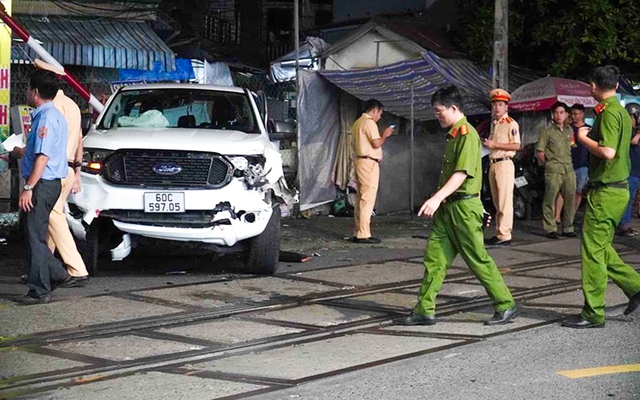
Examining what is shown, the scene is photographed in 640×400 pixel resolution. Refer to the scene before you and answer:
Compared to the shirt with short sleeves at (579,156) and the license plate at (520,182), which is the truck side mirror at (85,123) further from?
the license plate at (520,182)

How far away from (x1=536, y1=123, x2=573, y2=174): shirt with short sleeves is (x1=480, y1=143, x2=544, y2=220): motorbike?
2.46 m

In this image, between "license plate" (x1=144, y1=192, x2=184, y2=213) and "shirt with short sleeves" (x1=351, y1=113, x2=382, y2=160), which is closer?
"license plate" (x1=144, y1=192, x2=184, y2=213)

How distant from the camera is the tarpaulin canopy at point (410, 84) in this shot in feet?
59.5

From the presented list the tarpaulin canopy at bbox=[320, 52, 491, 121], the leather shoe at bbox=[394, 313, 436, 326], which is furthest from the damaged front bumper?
the tarpaulin canopy at bbox=[320, 52, 491, 121]

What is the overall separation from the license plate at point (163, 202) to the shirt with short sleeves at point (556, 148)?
669 cm

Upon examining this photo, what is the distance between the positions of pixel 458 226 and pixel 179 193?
3.03 m

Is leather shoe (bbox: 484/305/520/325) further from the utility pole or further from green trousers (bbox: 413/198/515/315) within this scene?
the utility pole

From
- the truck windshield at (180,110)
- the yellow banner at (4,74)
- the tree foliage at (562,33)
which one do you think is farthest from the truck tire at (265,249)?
the tree foliage at (562,33)

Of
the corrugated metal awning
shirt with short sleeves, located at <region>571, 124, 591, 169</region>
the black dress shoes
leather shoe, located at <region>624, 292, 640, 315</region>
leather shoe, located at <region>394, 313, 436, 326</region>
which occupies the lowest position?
the black dress shoes

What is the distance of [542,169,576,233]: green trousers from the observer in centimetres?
1578

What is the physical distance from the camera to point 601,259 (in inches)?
345

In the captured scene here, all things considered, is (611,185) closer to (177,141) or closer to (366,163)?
(177,141)

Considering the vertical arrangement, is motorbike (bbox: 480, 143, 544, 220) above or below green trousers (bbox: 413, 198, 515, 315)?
below

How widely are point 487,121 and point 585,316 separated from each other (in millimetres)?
11022
